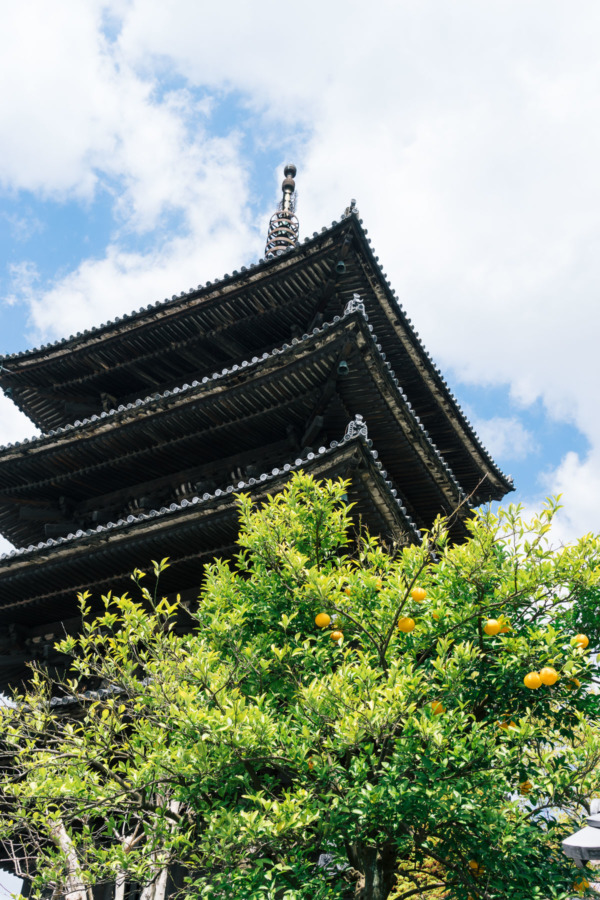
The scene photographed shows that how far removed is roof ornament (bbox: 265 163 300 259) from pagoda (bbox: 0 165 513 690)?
696 cm

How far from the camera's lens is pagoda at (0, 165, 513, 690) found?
11.7 meters

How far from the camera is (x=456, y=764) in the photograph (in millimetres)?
5914

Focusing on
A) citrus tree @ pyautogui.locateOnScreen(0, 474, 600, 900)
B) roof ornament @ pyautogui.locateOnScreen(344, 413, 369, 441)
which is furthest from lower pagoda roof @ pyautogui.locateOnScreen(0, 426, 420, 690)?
citrus tree @ pyautogui.locateOnScreen(0, 474, 600, 900)

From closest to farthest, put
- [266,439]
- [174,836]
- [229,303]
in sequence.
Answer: [174,836], [266,439], [229,303]

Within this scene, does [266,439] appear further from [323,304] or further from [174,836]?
[174,836]

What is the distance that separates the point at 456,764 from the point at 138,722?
336cm

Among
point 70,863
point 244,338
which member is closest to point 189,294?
point 244,338

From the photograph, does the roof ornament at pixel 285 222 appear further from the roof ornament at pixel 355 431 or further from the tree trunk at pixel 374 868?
the tree trunk at pixel 374 868

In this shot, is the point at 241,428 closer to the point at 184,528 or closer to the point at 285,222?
the point at 184,528

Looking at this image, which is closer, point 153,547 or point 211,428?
point 153,547

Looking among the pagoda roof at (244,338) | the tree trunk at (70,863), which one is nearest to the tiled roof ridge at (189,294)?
the pagoda roof at (244,338)

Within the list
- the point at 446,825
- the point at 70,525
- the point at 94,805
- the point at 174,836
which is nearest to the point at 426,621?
the point at 446,825

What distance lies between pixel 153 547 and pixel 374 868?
254 inches

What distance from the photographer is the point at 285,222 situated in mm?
22625
